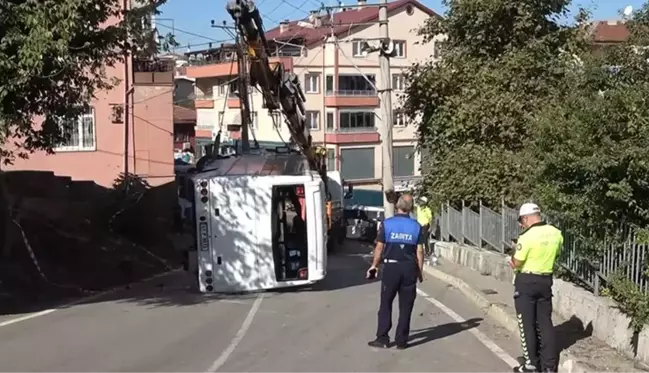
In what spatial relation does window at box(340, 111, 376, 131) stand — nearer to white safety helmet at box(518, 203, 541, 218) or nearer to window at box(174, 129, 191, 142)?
window at box(174, 129, 191, 142)

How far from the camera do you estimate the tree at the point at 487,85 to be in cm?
2456

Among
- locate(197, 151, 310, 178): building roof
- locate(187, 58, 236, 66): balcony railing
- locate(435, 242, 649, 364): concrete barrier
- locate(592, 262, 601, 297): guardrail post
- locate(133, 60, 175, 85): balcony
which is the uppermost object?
locate(187, 58, 236, 66): balcony railing

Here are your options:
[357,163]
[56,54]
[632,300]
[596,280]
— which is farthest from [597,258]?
[357,163]

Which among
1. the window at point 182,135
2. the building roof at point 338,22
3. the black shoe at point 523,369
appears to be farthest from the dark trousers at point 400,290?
the window at point 182,135

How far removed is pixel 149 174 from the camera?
3194 centimetres

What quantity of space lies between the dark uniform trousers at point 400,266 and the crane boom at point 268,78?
8551 millimetres

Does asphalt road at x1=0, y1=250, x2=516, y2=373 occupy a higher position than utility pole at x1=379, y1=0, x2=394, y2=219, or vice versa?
utility pole at x1=379, y1=0, x2=394, y2=219

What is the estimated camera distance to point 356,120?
69125 millimetres

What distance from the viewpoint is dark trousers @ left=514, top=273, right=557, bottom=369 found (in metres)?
8.54

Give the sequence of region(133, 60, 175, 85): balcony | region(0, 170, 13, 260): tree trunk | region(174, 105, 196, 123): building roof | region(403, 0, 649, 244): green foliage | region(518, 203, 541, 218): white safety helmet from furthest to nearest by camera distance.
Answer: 1. region(174, 105, 196, 123): building roof
2. region(133, 60, 175, 85): balcony
3. region(403, 0, 649, 244): green foliage
4. region(0, 170, 13, 260): tree trunk
5. region(518, 203, 541, 218): white safety helmet

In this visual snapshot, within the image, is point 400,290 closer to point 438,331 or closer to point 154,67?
point 438,331

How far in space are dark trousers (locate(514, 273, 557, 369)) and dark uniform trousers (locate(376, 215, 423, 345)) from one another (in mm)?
1726

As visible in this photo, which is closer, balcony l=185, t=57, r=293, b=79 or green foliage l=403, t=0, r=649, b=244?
green foliage l=403, t=0, r=649, b=244

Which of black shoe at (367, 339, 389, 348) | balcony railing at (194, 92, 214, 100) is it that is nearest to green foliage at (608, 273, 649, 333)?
black shoe at (367, 339, 389, 348)
